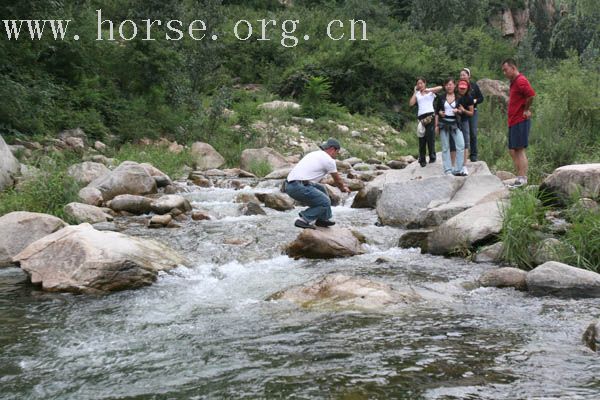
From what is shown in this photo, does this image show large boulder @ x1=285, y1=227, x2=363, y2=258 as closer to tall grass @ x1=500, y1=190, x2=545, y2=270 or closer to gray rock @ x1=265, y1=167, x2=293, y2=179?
tall grass @ x1=500, y1=190, x2=545, y2=270

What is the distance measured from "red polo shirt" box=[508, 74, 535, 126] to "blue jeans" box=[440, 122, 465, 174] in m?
0.87

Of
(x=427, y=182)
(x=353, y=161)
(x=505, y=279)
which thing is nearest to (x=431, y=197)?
(x=427, y=182)

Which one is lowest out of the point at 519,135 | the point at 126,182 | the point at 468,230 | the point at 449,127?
the point at 468,230

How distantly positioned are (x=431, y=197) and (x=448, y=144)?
1.09 meters

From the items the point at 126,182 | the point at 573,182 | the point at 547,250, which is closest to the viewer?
the point at 547,250

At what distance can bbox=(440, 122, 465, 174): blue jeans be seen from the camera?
1005 centimetres

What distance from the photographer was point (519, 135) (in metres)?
9.56

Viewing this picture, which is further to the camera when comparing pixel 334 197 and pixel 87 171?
pixel 87 171

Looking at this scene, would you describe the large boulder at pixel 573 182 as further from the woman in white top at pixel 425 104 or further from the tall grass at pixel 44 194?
the tall grass at pixel 44 194

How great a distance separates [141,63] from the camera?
18812 mm

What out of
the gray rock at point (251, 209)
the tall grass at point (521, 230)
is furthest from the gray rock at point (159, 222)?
the tall grass at point (521, 230)

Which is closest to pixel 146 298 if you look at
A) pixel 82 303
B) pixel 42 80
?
pixel 82 303

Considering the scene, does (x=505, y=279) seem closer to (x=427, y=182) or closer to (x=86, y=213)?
(x=427, y=182)

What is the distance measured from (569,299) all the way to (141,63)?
15.8m
